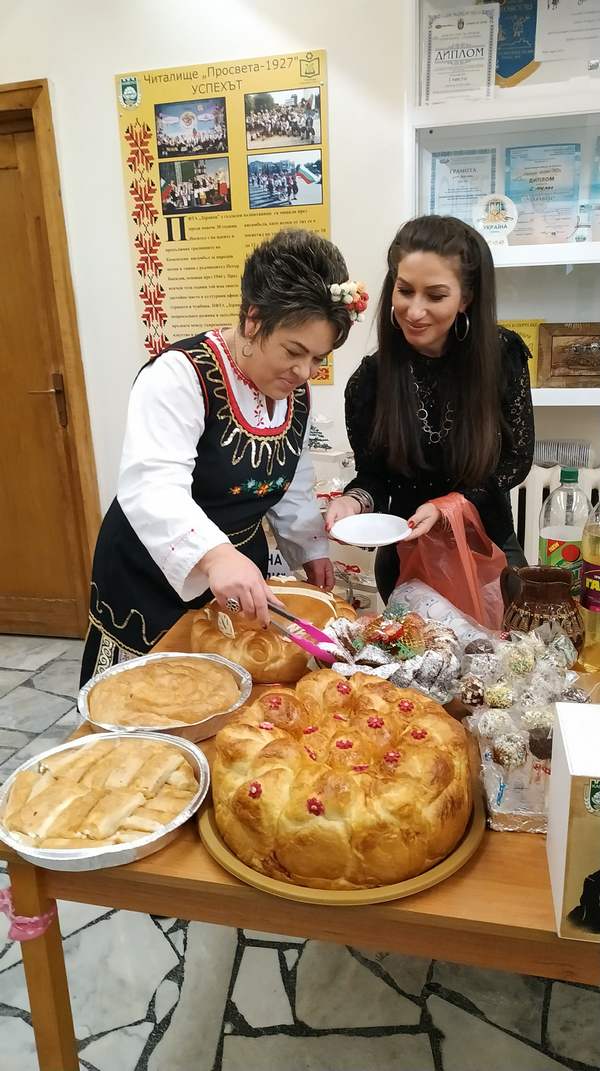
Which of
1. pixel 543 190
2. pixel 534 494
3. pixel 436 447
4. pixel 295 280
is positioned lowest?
pixel 534 494

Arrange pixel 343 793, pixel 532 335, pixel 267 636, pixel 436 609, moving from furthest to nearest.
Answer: pixel 532 335 < pixel 436 609 < pixel 267 636 < pixel 343 793

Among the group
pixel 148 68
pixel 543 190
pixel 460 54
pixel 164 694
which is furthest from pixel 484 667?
pixel 148 68

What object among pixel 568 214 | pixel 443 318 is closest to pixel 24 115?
pixel 568 214

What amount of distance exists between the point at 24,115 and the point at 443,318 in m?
2.39

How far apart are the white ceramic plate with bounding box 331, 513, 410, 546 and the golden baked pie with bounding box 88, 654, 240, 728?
364 mm

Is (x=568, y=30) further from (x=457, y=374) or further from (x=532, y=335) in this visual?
(x=457, y=374)

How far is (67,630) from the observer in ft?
12.1

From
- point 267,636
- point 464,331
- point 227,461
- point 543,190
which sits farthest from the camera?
point 543,190

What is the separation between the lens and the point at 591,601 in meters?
1.29

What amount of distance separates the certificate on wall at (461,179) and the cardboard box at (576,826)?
7.59 ft

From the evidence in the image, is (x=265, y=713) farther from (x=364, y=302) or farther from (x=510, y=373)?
(x=510, y=373)

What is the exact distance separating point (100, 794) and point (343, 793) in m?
0.33

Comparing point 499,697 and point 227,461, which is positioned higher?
point 227,461

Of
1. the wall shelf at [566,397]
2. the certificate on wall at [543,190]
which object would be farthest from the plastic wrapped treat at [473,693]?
the certificate on wall at [543,190]
